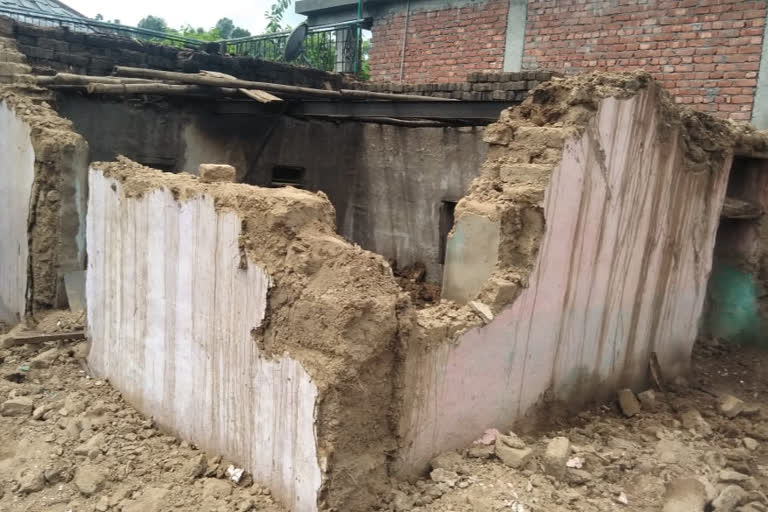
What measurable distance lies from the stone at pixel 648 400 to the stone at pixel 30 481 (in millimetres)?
4410

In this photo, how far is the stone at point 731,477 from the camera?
13.3ft

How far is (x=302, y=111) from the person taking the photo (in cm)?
796

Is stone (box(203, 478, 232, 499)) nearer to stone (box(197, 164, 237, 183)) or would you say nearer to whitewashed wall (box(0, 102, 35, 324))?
stone (box(197, 164, 237, 183))

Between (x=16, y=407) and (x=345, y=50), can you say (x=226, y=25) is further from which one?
(x=16, y=407)

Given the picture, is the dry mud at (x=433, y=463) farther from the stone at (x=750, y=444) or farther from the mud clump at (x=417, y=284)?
the mud clump at (x=417, y=284)

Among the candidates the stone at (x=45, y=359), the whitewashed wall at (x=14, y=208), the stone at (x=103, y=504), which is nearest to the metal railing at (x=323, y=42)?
the whitewashed wall at (x=14, y=208)

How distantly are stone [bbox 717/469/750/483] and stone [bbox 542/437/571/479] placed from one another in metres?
1.11

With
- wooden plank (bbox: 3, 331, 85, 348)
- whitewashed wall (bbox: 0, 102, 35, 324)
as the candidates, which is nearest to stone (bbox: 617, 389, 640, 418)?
wooden plank (bbox: 3, 331, 85, 348)

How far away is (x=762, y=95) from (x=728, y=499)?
17.3 feet

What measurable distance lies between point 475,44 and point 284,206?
7.92 m

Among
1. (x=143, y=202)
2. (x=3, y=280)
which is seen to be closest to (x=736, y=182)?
(x=143, y=202)

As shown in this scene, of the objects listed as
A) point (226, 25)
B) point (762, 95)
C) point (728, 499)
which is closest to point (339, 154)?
point (762, 95)

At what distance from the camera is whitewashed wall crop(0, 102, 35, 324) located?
6035mm

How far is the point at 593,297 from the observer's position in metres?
4.68
